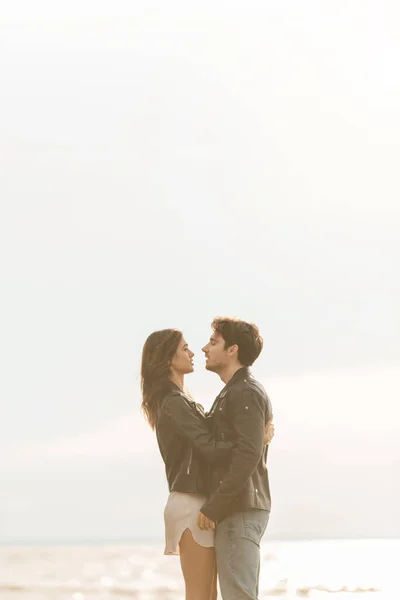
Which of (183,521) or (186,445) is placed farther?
(186,445)

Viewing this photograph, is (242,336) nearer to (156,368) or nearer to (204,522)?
(156,368)

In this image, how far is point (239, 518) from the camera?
5613 millimetres

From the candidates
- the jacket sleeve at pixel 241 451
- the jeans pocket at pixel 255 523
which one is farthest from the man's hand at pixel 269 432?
the jeans pocket at pixel 255 523

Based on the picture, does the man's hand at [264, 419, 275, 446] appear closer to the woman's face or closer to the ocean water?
the woman's face

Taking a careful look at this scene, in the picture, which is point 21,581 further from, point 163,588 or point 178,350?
point 178,350

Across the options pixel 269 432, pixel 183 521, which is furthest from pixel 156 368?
pixel 183 521

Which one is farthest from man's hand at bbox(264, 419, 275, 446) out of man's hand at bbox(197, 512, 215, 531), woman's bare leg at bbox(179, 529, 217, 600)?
woman's bare leg at bbox(179, 529, 217, 600)

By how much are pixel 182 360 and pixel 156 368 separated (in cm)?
16

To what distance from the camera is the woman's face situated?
6023 millimetres

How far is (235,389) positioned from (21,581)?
68.0ft

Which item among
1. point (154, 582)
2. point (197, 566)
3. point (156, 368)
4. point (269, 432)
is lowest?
point (197, 566)

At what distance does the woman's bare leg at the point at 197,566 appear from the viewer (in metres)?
5.68

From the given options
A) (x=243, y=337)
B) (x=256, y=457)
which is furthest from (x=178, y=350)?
(x=256, y=457)

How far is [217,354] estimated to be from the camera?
584 centimetres
